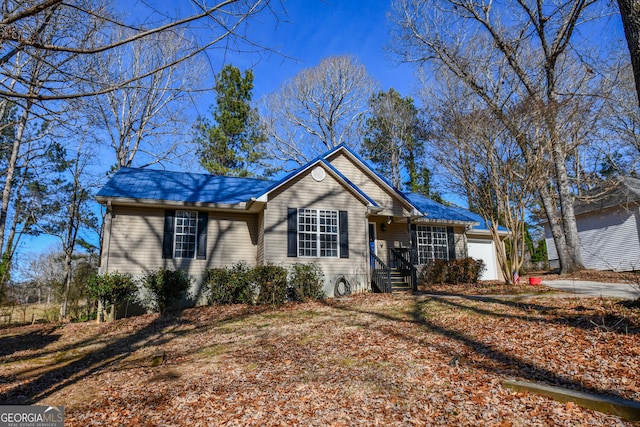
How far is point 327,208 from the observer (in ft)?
44.9

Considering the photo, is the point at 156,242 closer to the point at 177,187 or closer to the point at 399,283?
the point at 177,187

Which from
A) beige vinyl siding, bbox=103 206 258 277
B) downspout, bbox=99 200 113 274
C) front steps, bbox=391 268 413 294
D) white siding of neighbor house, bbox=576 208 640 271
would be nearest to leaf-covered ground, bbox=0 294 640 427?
downspout, bbox=99 200 113 274

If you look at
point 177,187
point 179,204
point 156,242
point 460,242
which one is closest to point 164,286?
point 156,242

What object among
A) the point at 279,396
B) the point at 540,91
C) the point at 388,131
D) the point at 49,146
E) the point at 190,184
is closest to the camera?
the point at 279,396

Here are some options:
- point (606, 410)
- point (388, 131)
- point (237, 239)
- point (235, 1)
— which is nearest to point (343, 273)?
point (237, 239)

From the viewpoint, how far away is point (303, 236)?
43.7ft

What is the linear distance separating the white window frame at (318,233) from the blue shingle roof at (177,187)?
2362 millimetres

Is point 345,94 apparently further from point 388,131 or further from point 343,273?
point 343,273

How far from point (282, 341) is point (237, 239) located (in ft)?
22.0

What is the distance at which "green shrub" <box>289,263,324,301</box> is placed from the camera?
1243 cm

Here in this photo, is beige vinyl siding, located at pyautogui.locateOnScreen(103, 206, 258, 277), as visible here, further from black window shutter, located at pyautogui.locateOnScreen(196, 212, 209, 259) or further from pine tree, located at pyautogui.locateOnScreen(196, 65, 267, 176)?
pine tree, located at pyautogui.locateOnScreen(196, 65, 267, 176)

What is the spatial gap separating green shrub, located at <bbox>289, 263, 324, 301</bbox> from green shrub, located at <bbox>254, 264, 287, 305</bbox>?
0.43 m

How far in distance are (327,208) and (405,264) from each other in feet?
12.7

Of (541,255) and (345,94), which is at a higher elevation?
(345,94)
